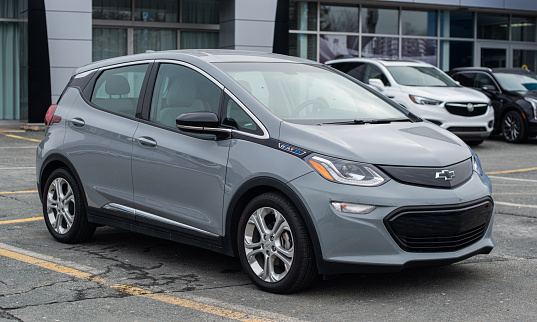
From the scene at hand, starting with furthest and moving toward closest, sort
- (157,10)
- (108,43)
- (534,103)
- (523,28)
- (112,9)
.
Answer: (523,28) < (157,10) < (108,43) < (112,9) < (534,103)

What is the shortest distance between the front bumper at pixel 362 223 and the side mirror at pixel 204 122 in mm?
766

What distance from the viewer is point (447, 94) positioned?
52.7 feet

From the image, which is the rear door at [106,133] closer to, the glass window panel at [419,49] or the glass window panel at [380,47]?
the glass window panel at [380,47]

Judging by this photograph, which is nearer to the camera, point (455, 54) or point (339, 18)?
point (339, 18)

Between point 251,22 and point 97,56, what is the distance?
457 cm

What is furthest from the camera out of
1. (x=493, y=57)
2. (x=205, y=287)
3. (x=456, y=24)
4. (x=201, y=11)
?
(x=493, y=57)

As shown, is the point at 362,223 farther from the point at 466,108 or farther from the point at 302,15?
the point at 302,15

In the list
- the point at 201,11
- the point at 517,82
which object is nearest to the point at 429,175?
the point at 517,82

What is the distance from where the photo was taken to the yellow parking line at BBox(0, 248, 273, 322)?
4.60m

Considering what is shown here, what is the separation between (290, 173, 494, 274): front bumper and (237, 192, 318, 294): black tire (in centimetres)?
11

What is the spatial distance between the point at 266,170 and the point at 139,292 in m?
1.14

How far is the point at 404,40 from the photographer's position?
85.9 feet

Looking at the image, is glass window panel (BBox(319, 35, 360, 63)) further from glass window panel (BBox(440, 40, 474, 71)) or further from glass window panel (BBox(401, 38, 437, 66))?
glass window panel (BBox(440, 40, 474, 71))

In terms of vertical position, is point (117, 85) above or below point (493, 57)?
below
